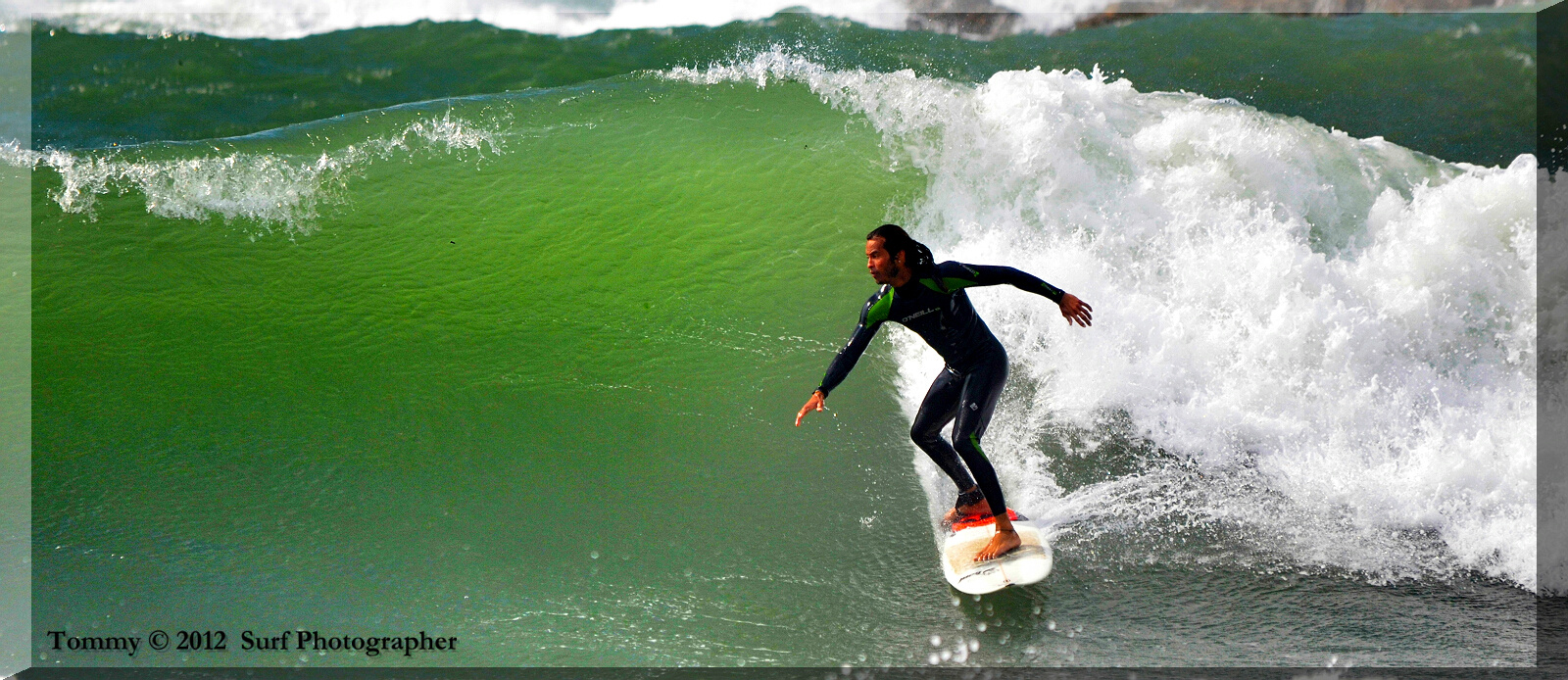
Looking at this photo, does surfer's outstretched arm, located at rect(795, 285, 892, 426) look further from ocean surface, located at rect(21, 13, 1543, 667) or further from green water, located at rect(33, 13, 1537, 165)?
green water, located at rect(33, 13, 1537, 165)

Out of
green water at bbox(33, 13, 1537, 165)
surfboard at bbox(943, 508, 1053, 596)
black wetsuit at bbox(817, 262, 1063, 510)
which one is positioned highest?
green water at bbox(33, 13, 1537, 165)

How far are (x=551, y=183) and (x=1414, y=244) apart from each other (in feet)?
16.4

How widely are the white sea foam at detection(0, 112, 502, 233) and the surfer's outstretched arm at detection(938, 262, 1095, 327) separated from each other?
3.84 meters

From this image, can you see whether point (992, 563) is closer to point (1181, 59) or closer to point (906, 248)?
point (906, 248)

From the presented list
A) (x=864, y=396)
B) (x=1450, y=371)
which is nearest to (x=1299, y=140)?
(x=1450, y=371)

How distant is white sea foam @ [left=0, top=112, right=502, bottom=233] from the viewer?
5.75 m

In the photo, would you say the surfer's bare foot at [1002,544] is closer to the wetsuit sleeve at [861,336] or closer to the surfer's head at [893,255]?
the wetsuit sleeve at [861,336]

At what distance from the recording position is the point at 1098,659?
301 centimetres

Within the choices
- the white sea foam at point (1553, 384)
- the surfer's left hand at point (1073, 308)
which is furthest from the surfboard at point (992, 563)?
the white sea foam at point (1553, 384)

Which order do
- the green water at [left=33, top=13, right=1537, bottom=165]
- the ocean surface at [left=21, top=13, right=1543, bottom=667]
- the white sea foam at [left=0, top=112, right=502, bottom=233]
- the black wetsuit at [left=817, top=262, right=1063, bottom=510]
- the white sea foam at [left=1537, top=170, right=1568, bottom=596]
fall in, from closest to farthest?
the black wetsuit at [left=817, top=262, right=1063, bottom=510] → the ocean surface at [left=21, top=13, right=1543, bottom=667] → the white sea foam at [left=1537, top=170, right=1568, bottom=596] → the green water at [left=33, top=13, right=1537, bottom=165] → the white sea foam at [left=0, top=112, right=502, bottom=233]

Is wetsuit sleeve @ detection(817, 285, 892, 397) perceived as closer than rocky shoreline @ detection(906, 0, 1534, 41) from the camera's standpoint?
Yes

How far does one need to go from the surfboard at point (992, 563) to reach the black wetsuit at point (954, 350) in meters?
0.21

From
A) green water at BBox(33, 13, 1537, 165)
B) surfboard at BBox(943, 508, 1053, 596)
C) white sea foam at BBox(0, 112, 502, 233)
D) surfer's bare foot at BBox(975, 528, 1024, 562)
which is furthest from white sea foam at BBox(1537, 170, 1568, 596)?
white sea foam at BBox(0, 112, 502, 233)

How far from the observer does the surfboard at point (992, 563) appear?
10.7ft
